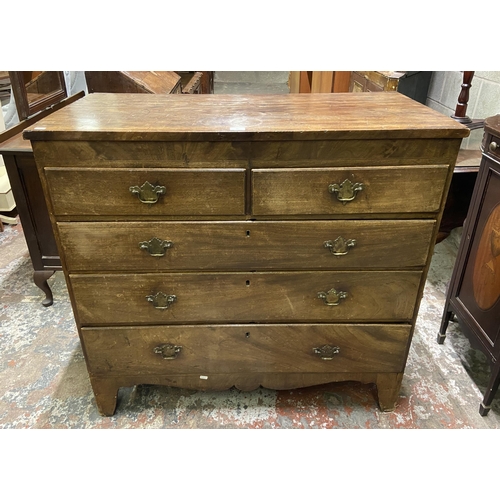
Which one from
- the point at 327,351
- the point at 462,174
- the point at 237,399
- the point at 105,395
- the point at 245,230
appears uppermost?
the point at 245,230

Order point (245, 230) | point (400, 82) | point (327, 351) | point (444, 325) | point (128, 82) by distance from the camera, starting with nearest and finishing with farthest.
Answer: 1. point (245, 230)
2. point (327, 351)
3. point (444, 325)
4. point (128, 82)
5. point (400, 82)

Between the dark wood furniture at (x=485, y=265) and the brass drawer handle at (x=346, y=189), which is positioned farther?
the dark wood furniture at (x=485, y=265)

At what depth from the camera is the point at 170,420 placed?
158 cm

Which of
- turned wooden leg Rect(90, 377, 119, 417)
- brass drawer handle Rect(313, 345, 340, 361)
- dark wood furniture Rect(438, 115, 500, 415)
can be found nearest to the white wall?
dark wood furniture Rect(438, 115, 500, 415)

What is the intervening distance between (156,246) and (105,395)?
676mm

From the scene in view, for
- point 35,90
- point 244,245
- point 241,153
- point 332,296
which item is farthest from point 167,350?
point 35,90

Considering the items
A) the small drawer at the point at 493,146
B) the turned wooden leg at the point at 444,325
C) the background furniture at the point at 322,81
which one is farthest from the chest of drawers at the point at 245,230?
the background furniture at the point at 322,81

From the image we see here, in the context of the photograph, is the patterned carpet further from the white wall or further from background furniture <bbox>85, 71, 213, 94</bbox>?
background furniture <bbox>85, 71, 213, 94</bbox>

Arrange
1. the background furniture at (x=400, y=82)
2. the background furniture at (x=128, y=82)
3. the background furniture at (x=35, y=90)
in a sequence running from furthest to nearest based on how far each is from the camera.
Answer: the background furniture at (x=400, y=82) < the background furniture at (x=128, y=82) < the background furniture at (x=35, y=90)

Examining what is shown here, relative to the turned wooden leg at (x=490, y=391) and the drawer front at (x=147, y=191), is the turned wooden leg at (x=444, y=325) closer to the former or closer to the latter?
the turned wooden leg at (x=490, y=391)

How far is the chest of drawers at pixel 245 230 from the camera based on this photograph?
115 cm

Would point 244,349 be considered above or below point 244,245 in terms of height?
below

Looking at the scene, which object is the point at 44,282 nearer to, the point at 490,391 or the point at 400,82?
the point at 490,391

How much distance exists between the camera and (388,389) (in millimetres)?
1558
